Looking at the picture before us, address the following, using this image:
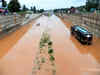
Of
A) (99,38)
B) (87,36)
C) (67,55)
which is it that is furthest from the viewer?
(99,38)

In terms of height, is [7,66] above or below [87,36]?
below

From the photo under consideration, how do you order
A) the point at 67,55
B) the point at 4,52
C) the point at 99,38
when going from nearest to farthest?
the point at 67,55
the point at 4,52
the point at 99,38

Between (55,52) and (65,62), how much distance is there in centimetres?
139

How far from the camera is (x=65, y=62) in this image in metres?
5.60

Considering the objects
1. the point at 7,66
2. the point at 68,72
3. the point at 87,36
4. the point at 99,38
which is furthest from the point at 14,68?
the point at 99,38

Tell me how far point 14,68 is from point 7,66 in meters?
0.42

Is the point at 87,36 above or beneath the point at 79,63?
above

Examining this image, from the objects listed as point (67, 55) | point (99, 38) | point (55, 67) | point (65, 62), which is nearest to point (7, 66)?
point (55, 67)

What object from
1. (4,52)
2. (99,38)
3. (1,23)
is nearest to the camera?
(4,52)

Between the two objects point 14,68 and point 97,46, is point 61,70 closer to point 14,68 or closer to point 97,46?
point 14,68

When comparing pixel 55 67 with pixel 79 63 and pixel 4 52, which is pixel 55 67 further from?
pixel 4 52

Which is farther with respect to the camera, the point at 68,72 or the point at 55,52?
the point at 55,52

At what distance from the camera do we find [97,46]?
795cm

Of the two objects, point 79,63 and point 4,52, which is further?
point 4,52
